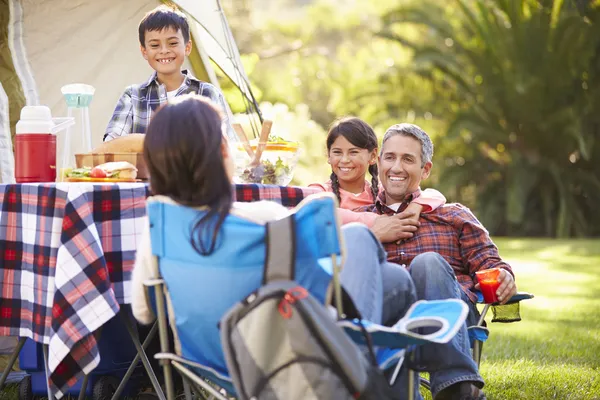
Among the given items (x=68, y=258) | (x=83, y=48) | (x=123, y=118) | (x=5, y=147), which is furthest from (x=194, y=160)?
(x=83, y=48)

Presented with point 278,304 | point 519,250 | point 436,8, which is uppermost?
point 436,8


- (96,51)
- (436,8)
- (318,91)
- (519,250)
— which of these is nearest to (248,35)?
(318,91)

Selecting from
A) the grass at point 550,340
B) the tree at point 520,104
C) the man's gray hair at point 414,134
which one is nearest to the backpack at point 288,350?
the man's gray hair at point 414,134

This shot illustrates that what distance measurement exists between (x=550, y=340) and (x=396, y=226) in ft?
7.33

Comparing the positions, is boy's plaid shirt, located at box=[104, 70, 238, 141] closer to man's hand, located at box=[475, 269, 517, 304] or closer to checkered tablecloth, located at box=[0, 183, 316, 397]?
checkered tablecloth, located at box=[0, 183, 316, 397]

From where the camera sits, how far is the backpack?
1977 millimetres

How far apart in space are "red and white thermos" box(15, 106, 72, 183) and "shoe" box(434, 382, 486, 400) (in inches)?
57.1

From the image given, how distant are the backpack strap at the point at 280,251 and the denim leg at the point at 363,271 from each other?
25cm

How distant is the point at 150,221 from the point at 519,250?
926 cm

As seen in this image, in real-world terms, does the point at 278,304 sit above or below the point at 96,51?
below

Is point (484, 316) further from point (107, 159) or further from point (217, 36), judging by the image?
point (217, 36)

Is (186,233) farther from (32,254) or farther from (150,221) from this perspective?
(32,254)

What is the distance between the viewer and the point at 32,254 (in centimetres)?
273

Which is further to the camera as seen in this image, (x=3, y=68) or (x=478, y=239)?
(x=3, y=68)
